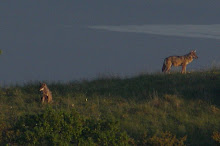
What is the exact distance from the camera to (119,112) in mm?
12195

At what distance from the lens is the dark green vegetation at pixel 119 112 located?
8.41 meters

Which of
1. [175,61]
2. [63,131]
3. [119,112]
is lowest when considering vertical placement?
[119,112]

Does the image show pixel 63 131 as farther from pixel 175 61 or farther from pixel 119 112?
pixel 175 61

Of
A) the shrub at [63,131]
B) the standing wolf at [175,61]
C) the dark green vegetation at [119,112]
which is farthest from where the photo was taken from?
the standing wolf at [175,61]

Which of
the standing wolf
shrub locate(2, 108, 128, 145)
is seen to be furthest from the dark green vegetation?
the standing wolf

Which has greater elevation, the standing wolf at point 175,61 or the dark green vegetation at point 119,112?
the standing wolf at point 175,61

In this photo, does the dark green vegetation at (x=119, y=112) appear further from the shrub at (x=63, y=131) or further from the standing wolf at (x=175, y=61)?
the standing wolf at (x=175, y=61)

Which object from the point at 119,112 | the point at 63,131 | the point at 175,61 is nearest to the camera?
the point at 63,131

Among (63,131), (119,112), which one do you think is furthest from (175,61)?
(63,131)

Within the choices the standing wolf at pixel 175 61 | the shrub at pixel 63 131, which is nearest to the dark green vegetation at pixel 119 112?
the shrub at pixel 63 131

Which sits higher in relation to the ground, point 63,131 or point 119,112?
point 63,131

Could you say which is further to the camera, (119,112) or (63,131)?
(119,112)

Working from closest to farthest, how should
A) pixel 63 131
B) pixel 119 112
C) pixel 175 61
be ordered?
pixel 63 131 → pixel 119 112 → pixel 175 61

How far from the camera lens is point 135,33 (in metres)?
107
